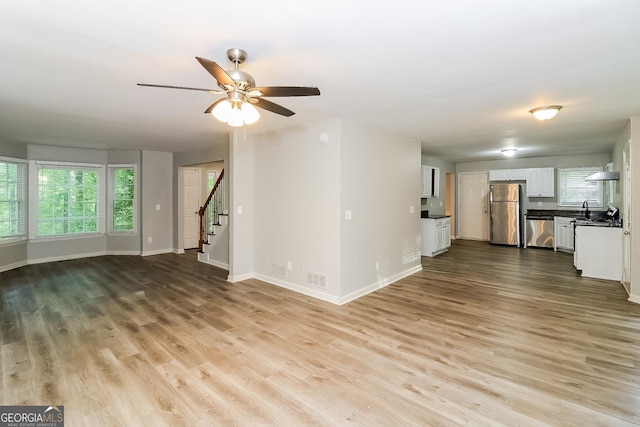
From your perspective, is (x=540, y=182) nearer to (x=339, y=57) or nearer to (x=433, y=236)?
(x=433, y=236)

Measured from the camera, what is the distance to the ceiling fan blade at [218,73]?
5.86 ft

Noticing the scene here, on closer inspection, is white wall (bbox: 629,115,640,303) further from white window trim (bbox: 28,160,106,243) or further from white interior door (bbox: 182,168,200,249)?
white window trim (bbox: 28,160,106,243)

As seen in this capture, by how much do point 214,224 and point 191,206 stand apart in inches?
81.6

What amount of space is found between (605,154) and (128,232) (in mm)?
11593

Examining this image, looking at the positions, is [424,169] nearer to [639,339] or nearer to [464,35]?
[639,339]

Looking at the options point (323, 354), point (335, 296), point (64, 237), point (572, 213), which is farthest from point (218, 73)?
point (572, 213)

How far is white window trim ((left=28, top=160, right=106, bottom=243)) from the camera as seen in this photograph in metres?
6.30

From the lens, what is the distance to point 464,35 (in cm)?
201

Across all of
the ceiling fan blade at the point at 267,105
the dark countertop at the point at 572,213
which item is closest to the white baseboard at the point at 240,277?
the ceiling fan blade at the point at 267,105

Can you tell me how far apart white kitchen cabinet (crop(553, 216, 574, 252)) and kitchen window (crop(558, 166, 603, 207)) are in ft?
2.23

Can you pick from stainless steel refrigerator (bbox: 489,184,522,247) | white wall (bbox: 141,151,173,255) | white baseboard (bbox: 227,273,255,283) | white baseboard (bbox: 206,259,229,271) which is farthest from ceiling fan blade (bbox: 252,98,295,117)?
stainless steel refrigerator (bbox: 489,184,522,247)

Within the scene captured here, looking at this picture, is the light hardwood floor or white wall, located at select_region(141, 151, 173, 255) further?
white wall, located at select_region(141, 151, 173, 255)

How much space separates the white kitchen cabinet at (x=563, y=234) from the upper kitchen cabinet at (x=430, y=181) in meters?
2.94
